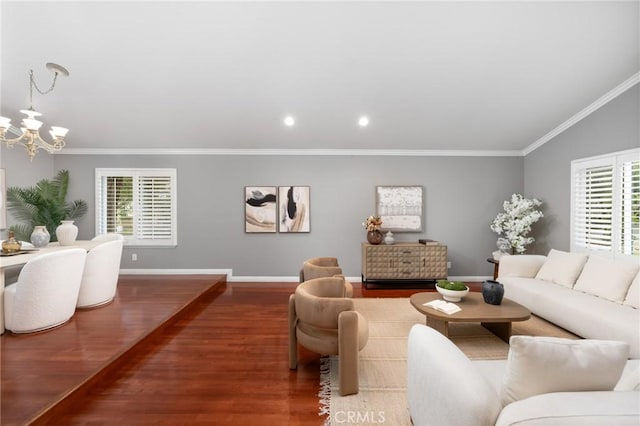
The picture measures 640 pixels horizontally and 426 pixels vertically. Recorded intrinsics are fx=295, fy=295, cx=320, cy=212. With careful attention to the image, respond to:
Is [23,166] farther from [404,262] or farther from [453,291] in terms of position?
[453,291]

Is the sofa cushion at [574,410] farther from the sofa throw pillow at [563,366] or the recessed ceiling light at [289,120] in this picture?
the recessed ceiling light at [289,120]

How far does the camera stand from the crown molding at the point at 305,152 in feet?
18.2

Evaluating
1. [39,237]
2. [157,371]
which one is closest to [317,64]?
[157,371]

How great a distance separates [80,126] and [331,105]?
4.10m

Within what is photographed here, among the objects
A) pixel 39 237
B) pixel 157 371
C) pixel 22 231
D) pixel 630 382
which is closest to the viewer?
pixel 630 382

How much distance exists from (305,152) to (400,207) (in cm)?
209

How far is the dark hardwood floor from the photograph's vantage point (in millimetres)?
2020

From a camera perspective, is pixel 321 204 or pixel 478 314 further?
pixel 321 204

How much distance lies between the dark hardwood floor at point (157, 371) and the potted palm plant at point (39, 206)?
2495 millimetres

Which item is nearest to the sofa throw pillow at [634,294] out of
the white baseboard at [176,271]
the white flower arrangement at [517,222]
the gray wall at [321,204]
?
the white flower arrangement at [517,222]

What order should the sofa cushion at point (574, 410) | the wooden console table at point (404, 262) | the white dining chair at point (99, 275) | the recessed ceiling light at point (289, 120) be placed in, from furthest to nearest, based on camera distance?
1. the wooden console table at point (404, 262)
2. the recessed ceiling light at point (289, 120)
3. the white dining chair at point (99, 275)
4. the sofa cushion at point (574, 410)

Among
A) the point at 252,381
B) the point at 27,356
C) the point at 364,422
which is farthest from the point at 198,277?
the point at 364,422

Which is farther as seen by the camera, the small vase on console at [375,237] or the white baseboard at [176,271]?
the white baseboard at [176,271]

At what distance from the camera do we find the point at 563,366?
123 centimetres
